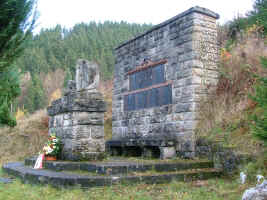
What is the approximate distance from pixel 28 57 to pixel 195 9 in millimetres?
41578

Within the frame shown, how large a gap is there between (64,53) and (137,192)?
45.4 metres

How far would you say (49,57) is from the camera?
4859 centimetres

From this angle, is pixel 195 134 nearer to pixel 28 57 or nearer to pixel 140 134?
pixel 140 134

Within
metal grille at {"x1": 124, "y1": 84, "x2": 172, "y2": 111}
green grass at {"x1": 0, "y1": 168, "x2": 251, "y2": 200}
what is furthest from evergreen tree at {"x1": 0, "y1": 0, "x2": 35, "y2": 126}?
metal grille at {"x1": 124, "y1": 84, "x2": 172, "y2": 111}

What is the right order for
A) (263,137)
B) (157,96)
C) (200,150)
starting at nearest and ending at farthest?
(263,137) → (200,150) → (157,96)

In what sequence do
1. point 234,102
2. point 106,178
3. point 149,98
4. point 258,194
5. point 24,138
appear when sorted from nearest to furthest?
1. point 258,194
2. point 106,178
3. point 234,102
4. point 149,98
5. point 24,138

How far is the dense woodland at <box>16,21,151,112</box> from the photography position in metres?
40.2

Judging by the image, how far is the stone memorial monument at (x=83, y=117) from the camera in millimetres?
7632

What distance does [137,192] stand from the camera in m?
5.36

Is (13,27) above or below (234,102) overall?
above

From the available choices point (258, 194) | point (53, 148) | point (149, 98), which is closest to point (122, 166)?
point (53, 148)

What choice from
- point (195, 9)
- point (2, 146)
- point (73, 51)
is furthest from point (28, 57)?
point (195, 9)

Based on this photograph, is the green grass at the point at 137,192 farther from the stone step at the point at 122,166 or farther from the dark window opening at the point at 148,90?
the dark window opening at the point at 148,90

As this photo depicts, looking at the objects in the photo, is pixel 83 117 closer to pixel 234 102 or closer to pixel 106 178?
pixel 106 178
